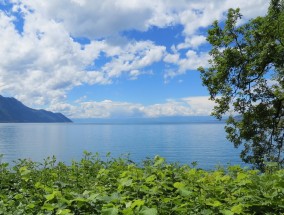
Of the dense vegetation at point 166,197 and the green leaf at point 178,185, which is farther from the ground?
the green leaf at point 178,185

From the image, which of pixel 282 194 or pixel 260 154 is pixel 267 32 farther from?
pixel 282 194

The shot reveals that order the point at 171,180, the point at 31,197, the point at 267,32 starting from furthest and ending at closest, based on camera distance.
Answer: the point at 267,32 < the point at 171,180 < the point at 31,197

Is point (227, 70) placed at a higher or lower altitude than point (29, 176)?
higher

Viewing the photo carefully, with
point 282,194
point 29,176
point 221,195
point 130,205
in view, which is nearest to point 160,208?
point 130,205

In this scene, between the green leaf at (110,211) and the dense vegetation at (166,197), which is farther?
the dense vegetation at (166,197)

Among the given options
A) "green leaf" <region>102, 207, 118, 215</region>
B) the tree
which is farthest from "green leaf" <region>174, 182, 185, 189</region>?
the tree

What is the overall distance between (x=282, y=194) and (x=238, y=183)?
2.56ft

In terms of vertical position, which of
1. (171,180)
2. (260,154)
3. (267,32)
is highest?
(267,32)

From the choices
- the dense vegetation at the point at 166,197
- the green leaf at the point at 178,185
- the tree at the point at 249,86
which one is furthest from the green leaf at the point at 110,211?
the tree at the point at 249,86

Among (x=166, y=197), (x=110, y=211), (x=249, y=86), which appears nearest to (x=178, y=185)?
(x=166, y=197)

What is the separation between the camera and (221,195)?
5688 mm

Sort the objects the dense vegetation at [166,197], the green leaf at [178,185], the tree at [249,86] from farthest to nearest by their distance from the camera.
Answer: the tree at [249,86]
the green leaf at [178,185]
the dense vegetation at [166,197]

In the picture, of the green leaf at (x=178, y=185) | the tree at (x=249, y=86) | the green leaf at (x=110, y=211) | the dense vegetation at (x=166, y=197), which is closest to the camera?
the green leaf at (x=110, y=211)

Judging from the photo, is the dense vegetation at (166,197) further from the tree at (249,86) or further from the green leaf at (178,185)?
the tree at (249,86)
